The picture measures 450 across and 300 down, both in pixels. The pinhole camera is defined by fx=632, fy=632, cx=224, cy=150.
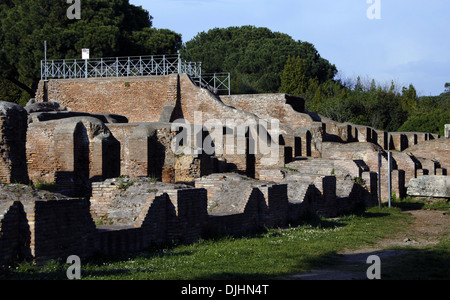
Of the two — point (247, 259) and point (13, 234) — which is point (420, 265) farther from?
point (13, 234)

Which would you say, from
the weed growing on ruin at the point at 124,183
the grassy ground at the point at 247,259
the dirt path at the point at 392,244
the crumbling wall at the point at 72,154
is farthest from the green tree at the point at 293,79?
the weed growing on ruin at the point at 124,183

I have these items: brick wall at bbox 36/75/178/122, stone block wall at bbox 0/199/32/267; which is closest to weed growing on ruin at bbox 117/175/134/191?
stone block wall at bbox 0/199/32/267

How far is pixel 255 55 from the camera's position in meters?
53.3

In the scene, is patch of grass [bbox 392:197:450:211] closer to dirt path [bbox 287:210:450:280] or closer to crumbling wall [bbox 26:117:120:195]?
dirt path [bbox 287:210:450:280]

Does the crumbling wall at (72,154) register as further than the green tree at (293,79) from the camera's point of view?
No

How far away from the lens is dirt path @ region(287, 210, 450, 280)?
7362 millimetres

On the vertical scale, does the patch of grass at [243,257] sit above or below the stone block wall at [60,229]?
below

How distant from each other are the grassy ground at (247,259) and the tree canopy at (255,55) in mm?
37755

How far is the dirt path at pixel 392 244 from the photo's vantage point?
7.36m

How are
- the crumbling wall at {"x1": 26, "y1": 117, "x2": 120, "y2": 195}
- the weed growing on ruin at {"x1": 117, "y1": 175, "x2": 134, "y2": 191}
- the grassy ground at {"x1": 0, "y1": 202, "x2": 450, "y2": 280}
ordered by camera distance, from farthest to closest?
the crumbling wall at {"x1": 26, "y1": 117, "x2": 120, "y2": 195} → the weed growing on ruin at {"x1": 117, "y1": 175, "x2": 134, "y2": 191} → the grassy ground at {"x1": 0, "y1": 202, "x2": 450, "y2": 280}

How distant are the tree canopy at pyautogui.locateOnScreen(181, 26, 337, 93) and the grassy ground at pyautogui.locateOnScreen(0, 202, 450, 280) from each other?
1486 inches

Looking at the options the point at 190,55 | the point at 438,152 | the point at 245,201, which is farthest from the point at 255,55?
the point at 245,201

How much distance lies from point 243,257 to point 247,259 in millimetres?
126

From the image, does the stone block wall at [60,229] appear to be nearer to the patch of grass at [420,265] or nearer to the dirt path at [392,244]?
the dirt path at [392,244]
